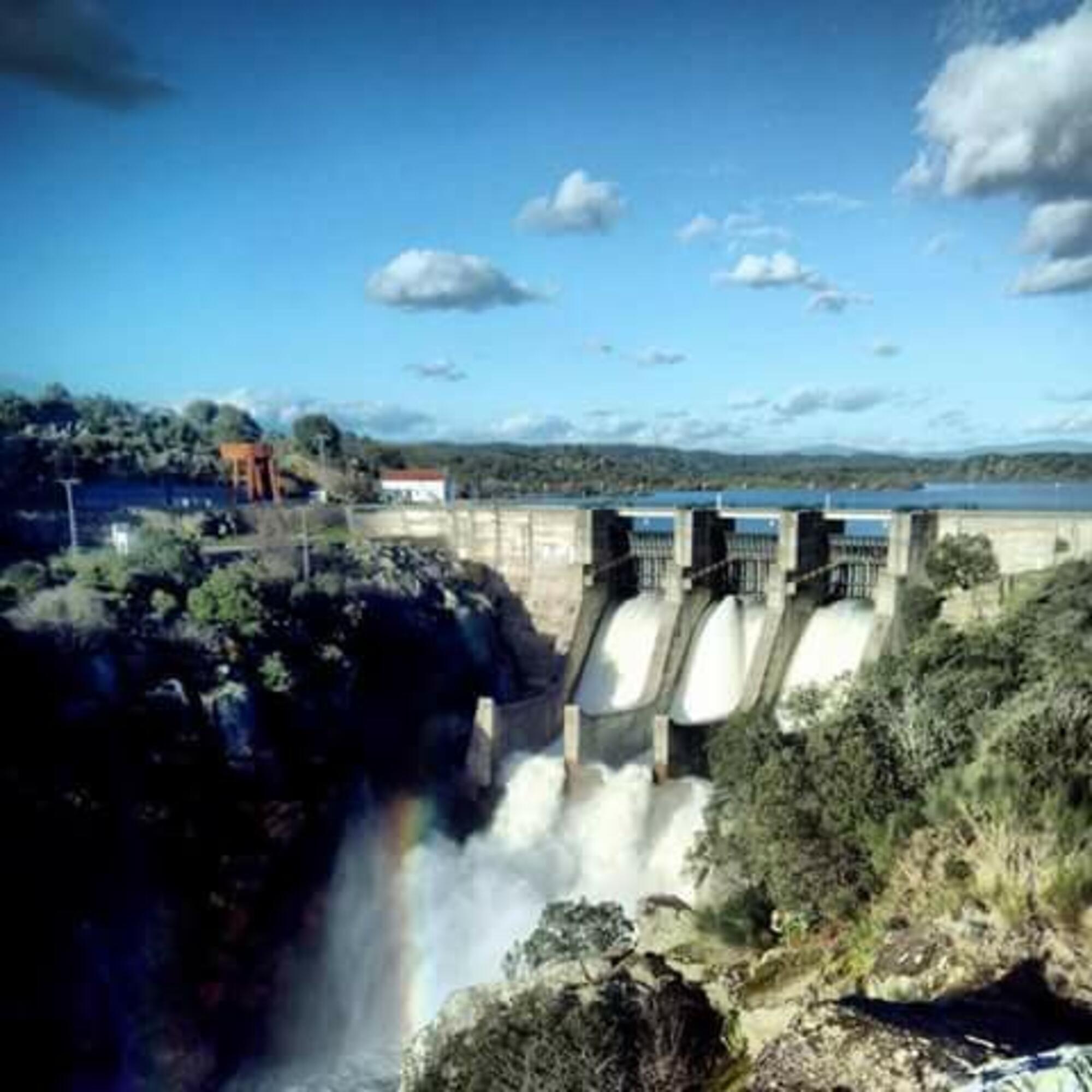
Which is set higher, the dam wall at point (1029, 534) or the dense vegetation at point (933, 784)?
the dam wall at point (1029, 534)

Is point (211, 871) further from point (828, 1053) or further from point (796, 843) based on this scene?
point (828, 1053)

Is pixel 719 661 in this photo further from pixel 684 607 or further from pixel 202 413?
pixel 202 413

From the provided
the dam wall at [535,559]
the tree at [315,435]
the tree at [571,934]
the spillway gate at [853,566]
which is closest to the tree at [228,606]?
the dam wall at [535,559]

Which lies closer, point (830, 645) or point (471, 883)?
point (471, 883)

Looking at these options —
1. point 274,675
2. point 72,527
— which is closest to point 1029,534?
point 274,675

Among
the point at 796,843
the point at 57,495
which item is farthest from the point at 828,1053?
the point at 57,495

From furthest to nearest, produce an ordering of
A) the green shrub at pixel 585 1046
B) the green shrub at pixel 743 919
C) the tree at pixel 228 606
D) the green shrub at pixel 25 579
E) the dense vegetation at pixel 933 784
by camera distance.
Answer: the tree at pixel 228 606
the green shrub at pixel 25 579
the green shrub at pixel 743 919
the dense vegetation at pixel 933 784
the green shrub at pixel 585 1046

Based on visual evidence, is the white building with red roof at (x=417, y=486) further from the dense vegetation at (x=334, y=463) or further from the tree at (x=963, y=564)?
the tree at (x=963, y=564)
